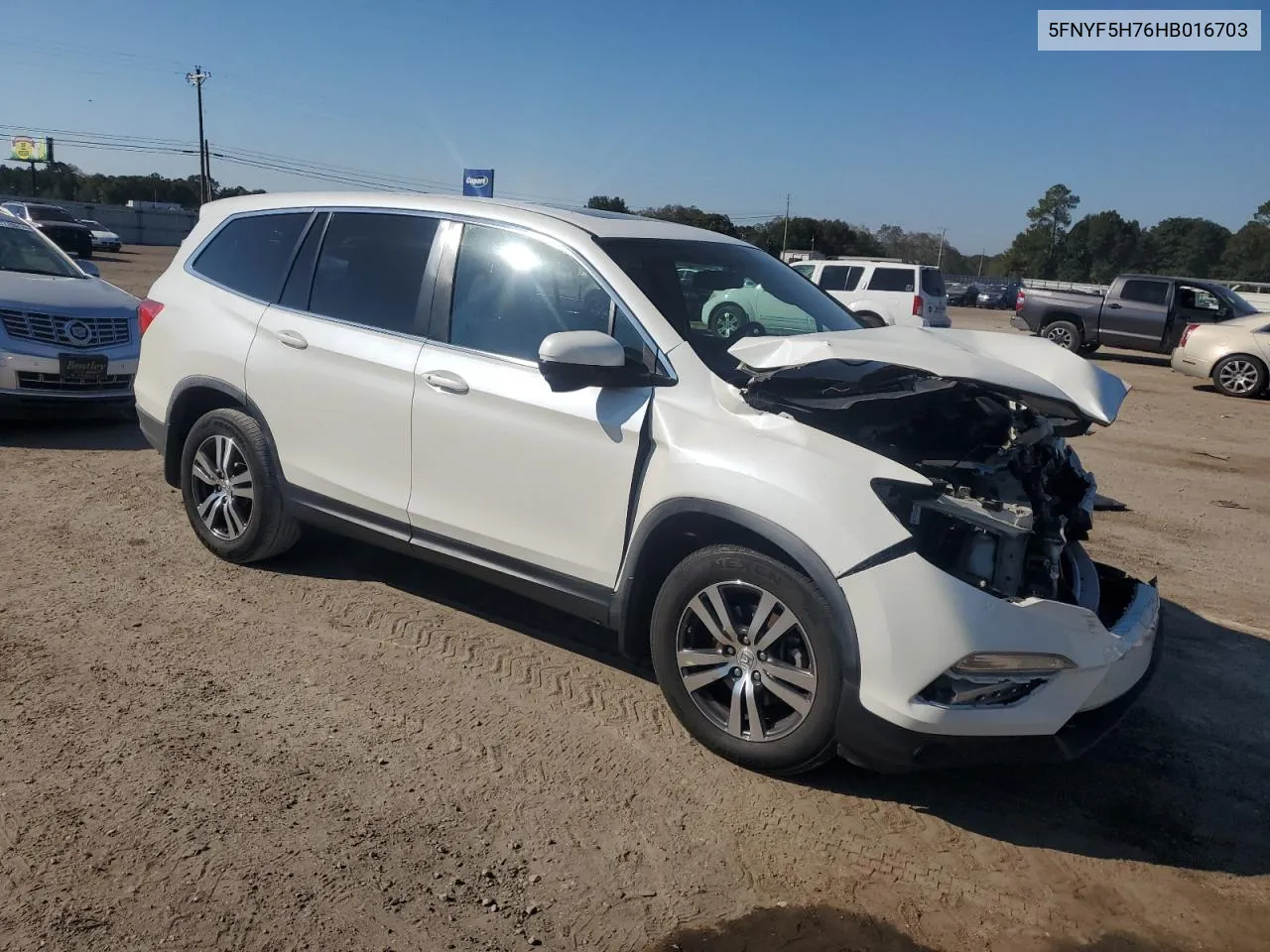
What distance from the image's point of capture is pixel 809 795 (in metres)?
3.43

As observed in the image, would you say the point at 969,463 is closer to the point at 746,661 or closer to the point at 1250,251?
the point at 746,661

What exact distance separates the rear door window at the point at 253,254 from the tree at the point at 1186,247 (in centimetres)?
8145

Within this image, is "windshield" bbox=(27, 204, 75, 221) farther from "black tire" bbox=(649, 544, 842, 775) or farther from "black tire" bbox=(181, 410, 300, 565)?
"black tire" bbox=(649, 544, 842, 775)

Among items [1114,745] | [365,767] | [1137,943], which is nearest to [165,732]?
[365,767]

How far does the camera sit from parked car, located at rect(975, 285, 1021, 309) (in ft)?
171

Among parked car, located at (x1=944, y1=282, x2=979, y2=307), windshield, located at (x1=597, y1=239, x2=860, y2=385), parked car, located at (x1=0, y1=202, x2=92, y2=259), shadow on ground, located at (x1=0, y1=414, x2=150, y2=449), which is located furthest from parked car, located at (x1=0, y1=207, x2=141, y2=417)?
parked car, located at (x1=944, y1=282, x2=979, y2=307)

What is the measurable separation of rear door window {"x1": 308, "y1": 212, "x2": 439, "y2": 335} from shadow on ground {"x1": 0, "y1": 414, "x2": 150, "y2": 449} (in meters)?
3.97

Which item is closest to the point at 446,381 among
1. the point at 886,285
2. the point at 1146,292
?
the point at 886,285

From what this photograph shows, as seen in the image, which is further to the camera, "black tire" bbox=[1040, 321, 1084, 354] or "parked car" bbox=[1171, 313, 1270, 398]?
"black tire" bbox=[1040, 321, 1084, 354]

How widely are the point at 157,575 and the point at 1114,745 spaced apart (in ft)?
14.8

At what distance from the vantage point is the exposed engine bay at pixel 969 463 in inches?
124

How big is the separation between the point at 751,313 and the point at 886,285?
655 inches

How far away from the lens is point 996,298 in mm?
52312

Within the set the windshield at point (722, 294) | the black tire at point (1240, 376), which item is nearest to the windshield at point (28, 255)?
the windshield at point (722, 294)
